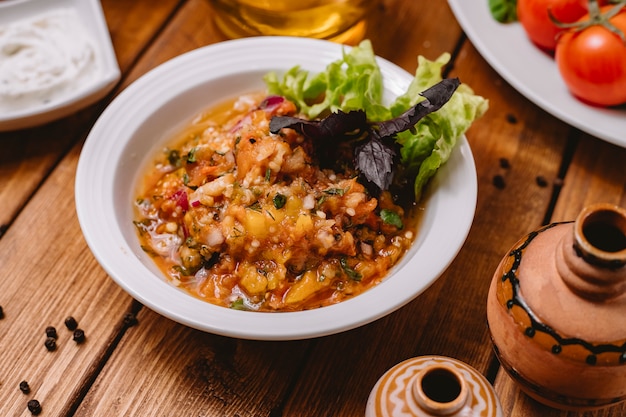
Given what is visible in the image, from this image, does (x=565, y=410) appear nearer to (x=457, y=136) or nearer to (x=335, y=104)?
(x=457, y=136)

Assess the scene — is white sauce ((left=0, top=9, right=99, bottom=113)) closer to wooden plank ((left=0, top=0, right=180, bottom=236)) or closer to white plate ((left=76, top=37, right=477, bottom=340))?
wooden plank ((left=0, top=0, right=180, bottom=236))

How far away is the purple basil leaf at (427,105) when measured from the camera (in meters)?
1.95

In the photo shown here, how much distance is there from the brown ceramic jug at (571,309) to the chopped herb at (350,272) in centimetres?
40

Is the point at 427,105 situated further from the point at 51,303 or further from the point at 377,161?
the point at 51,303

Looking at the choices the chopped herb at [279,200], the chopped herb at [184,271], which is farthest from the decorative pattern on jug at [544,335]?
the chopped herb at [184,271]

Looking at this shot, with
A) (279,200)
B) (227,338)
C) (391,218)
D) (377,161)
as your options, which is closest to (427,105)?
(377,161)

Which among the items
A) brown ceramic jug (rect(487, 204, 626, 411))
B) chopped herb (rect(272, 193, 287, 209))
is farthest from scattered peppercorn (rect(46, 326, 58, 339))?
brown ceramic jug (rect(487, 204, 626, 411))

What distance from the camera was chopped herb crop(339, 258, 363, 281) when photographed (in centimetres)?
196

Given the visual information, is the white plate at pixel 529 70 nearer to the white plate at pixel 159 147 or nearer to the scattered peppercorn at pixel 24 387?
the white plate at pixel 159 147

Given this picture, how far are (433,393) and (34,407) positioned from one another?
1.05 m

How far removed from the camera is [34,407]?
6.16ft

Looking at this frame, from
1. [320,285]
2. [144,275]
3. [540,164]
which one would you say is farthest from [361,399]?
[540,164]

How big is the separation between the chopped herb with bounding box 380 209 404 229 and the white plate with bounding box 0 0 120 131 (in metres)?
1.09

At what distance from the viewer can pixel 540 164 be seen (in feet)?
7.98
